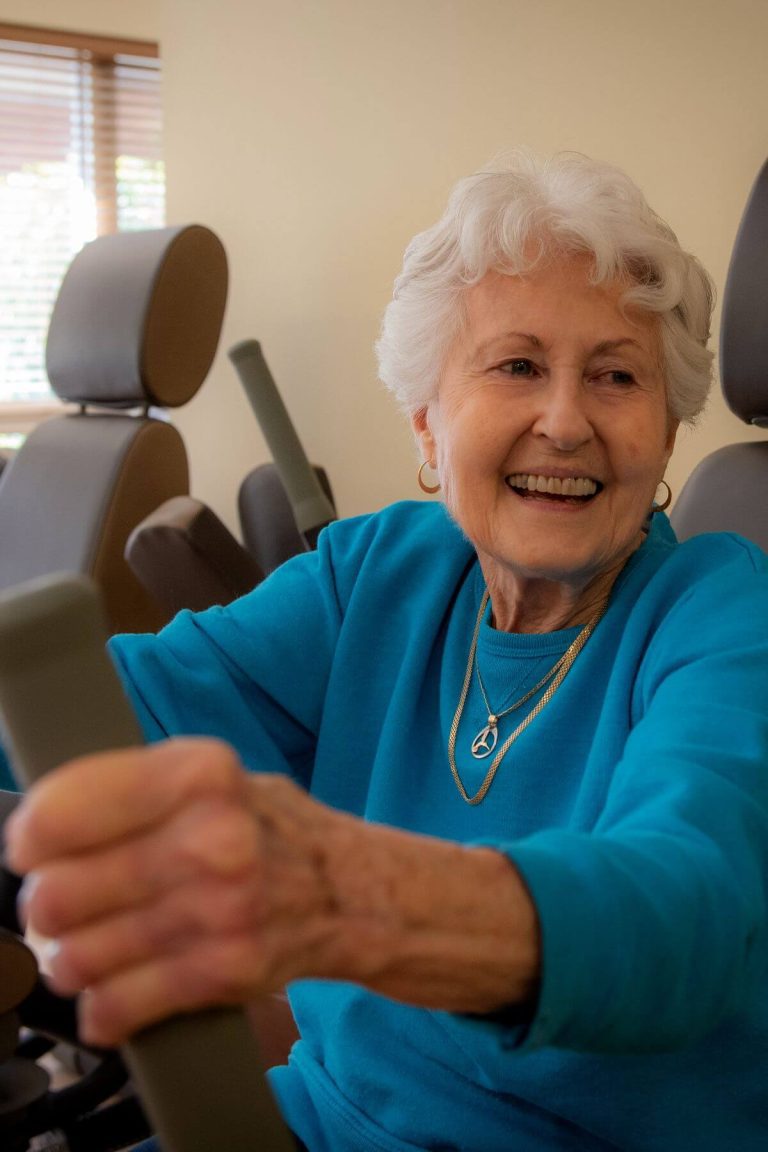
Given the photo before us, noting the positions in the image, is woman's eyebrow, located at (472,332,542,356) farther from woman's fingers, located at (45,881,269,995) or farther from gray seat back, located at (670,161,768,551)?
woman's fingers, located at (45,881,269,995)

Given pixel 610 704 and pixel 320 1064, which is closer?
pixel 610 704

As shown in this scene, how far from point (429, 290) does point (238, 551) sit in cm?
82

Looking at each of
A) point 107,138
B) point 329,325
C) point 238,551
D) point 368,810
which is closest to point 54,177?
point 107,138

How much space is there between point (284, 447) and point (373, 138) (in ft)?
2.42

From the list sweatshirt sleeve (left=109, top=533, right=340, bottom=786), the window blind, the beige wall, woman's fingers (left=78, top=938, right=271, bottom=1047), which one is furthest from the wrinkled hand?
the window blind

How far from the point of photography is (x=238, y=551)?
179 cm

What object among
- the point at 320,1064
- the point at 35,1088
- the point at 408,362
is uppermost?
the point at 408,362

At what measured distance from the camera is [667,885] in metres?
0.53

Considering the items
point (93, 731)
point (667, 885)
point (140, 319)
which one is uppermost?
point (140, 319)

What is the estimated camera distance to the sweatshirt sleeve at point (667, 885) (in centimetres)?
49

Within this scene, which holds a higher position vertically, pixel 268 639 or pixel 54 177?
pixel 54 177

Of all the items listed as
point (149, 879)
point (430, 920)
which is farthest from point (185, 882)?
point (430, 920)

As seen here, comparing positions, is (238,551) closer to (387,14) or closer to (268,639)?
(268,639)

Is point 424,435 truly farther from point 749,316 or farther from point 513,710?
point 749,316
